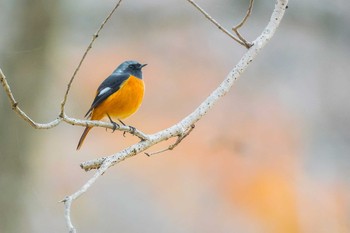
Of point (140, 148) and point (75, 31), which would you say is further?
point (75, 31)

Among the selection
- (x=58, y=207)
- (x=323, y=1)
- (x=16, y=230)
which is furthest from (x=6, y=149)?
(x=323, y=1)

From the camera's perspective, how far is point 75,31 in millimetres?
8484

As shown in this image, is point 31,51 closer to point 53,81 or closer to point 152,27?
point 53,81

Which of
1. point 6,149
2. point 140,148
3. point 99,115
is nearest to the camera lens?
point 140,148

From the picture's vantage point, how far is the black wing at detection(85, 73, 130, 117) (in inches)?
162

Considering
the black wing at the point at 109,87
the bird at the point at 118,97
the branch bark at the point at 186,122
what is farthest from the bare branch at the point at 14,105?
the black wing at the point at 109,87

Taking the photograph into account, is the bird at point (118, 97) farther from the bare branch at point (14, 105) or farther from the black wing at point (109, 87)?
the bare branch at point (14, 105)

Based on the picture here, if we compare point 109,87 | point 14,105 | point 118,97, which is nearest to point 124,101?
point 118,97

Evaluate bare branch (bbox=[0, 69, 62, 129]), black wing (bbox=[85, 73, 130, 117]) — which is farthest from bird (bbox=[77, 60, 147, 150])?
bare branch (bbox=[0, 69, 62, 129])

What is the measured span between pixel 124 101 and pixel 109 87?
0.19 meters

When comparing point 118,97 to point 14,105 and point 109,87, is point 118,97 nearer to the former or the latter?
point 109,87

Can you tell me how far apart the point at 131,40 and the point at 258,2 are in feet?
5.35

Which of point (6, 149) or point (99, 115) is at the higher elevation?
point (99, 115)

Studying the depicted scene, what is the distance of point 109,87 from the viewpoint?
13.7 ft
